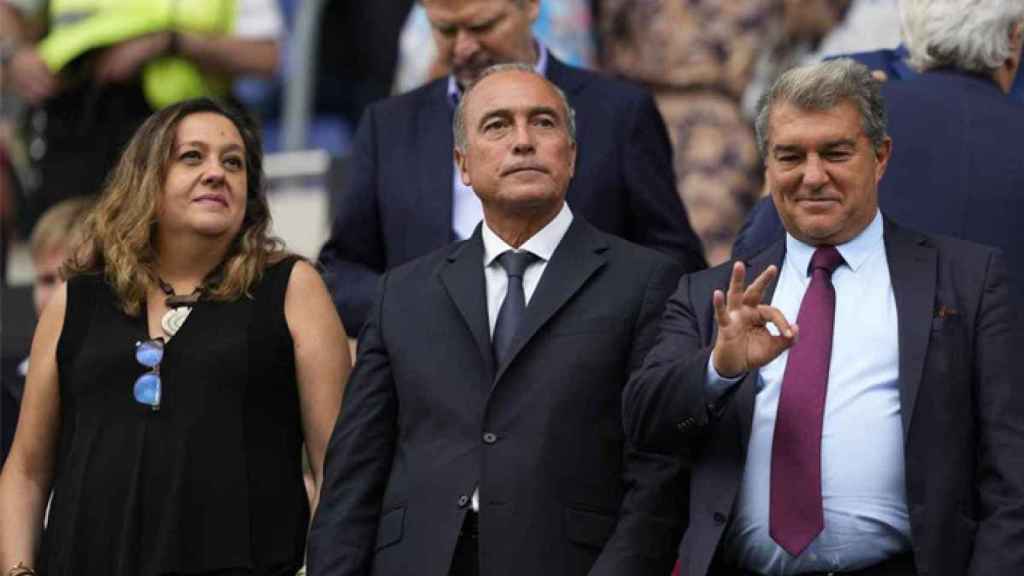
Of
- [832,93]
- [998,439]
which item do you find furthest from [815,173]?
[998,439]

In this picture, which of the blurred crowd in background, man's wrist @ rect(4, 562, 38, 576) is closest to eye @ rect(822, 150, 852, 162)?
man's wrist @ rect(4, 562, 38, 576)

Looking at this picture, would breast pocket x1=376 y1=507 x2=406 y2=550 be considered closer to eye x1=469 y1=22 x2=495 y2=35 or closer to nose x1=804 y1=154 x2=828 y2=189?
nose x1=804 y1=154 x2=828 y2=189

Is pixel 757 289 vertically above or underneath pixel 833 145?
underneath

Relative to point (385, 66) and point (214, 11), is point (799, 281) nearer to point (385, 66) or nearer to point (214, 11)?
point (214, 11)

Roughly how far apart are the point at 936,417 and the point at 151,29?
14.9ft

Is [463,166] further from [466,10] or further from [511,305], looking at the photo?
[466,10]

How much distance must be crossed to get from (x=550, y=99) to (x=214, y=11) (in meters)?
3.27

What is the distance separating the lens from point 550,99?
246 inches

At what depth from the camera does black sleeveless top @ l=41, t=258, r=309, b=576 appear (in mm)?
6289

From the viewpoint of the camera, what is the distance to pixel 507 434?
5.82 metres

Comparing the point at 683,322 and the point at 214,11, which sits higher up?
the point at 214,11

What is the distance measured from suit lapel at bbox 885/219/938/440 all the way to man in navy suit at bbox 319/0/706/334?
4.31ft

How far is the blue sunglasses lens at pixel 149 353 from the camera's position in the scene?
640 cm

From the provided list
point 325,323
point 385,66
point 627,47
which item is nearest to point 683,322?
point 325,323
